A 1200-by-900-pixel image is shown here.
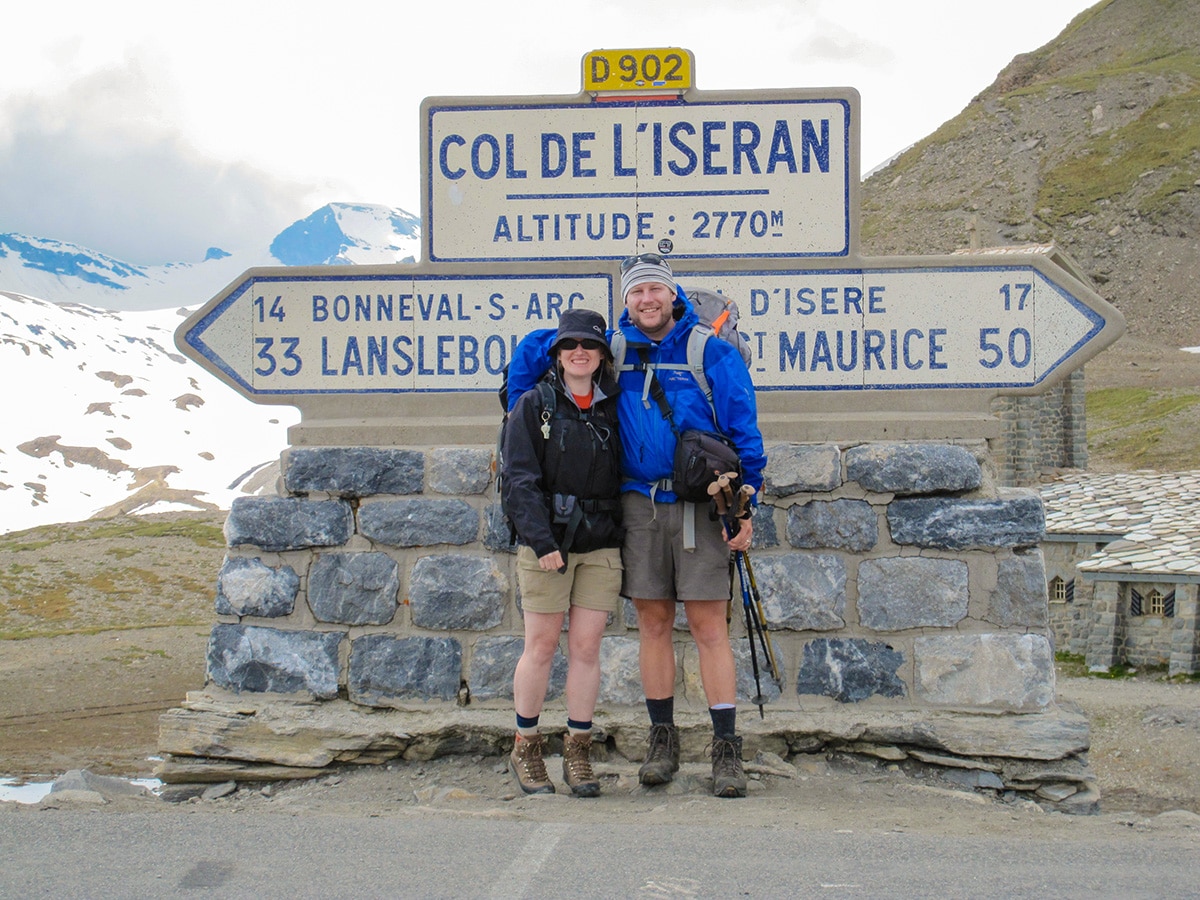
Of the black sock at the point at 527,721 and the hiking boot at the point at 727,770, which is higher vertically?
the black sock at the point at 527,721

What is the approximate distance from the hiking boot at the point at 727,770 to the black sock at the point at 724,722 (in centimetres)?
3

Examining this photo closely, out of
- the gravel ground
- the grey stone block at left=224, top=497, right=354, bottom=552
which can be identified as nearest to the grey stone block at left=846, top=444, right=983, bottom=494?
the gravel ground

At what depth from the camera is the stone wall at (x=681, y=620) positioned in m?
4.81

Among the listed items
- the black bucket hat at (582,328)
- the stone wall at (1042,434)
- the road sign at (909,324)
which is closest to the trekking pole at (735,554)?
the black bucket hat at (582,328)

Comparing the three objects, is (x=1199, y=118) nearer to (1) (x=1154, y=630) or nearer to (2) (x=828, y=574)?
(1) (x=1154, y=630)

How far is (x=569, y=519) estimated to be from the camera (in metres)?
3.98

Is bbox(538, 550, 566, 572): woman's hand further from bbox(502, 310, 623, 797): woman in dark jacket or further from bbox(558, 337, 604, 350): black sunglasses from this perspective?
bbox(558, 337, 604, 350): black sunglasses

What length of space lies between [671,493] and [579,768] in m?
1.10

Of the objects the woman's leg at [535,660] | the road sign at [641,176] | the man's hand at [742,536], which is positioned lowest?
the woman's leg at [535,660]

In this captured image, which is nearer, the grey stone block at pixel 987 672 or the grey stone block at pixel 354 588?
the grey stone block at pixel 987 672

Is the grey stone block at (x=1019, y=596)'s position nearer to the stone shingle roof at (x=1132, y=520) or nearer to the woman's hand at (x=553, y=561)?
the woman's hand at (x=553, y=561)

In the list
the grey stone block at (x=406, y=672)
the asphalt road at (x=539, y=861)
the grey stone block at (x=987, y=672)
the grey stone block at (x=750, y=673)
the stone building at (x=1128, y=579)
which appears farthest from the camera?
the stone building at (x=1128, y=579)

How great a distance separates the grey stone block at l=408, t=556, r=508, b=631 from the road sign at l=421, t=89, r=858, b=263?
139 cm

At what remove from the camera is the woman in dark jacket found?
3.97 m
